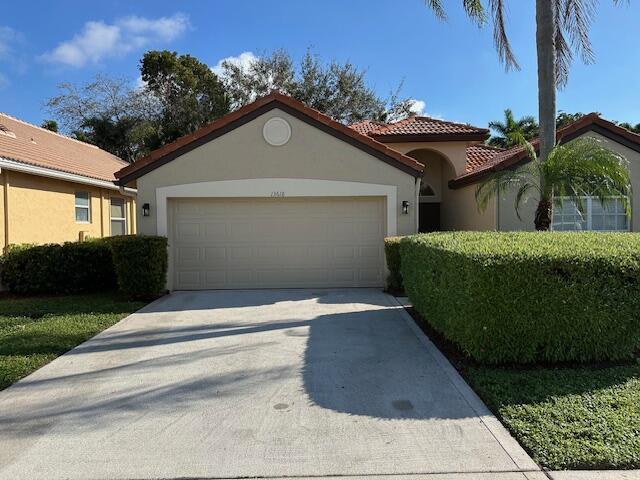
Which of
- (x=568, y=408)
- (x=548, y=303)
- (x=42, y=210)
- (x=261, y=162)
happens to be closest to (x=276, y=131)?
(x=261, y=162)

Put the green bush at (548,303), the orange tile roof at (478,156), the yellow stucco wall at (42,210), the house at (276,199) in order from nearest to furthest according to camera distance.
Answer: the green bush at (548,303) → the house at (276,199) → the yellow stucco wall at (42,210) → the orange tile roof at (478,156)

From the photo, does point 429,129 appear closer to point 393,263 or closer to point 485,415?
point 393,263

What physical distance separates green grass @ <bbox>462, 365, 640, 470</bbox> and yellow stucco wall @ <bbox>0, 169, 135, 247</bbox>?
10.9 meters

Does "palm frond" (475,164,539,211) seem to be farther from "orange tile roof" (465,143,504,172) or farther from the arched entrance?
the arched entrance

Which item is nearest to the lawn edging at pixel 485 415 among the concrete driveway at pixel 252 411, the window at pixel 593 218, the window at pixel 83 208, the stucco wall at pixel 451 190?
the concrete driveway at pixel 252 411

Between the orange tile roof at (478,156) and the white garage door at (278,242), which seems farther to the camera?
the orange tile roof at (478,156)

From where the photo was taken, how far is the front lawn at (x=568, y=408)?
135 inches

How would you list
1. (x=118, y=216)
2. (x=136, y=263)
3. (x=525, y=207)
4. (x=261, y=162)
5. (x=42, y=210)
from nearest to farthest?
1. (x=136, y=263)
2. (x=261, y=162)
3. (x=525, y=207)
4. (x=42, y=210)
5. (x=118, y=216)

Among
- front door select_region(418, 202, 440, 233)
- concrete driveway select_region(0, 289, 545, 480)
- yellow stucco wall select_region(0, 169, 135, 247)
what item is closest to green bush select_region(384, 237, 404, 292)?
concrete driveway select_region(0, 289, 545, 480)

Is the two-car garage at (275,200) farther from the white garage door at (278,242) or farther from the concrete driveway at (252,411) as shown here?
the concrete driveway at (252,411)

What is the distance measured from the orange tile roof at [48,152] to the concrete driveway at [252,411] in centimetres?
764

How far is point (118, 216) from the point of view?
675 inches

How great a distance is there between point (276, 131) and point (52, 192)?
6.86 metres

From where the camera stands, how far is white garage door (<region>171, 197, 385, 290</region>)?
11.1 m
